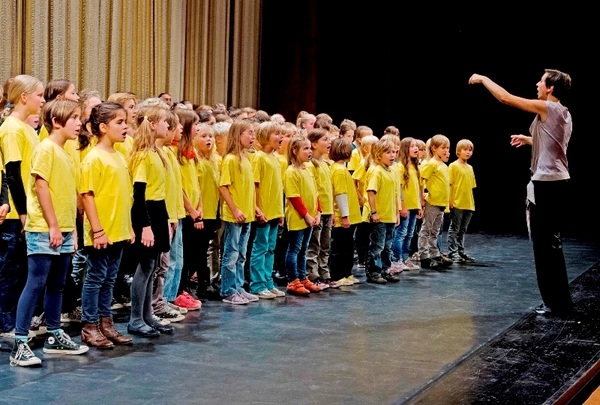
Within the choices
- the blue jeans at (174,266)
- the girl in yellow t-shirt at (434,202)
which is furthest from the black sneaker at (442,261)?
the blue jeans at (174,266)

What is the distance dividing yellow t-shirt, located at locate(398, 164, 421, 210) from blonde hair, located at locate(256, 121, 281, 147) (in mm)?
1893

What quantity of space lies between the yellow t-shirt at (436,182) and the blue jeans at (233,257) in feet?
8.57

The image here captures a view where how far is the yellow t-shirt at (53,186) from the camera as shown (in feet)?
13.5

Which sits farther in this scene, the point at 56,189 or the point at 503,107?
the point at 503,107

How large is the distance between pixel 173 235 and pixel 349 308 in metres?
1.33

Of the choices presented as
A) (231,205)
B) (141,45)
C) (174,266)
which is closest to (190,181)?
(231,205)

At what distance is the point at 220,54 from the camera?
33.8 ft

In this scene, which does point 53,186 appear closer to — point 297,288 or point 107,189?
point 107,189

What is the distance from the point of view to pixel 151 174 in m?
4.75

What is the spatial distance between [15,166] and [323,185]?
276 cm

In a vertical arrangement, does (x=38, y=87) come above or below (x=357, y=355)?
above

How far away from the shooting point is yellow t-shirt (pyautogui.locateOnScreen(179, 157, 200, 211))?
18.2 ft

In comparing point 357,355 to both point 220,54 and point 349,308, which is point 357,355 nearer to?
point 349,308

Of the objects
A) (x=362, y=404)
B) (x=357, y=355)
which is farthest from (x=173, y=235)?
(x=362, y=404)
